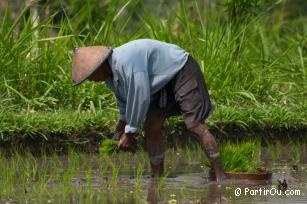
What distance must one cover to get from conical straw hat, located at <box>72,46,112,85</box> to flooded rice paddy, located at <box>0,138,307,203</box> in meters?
0.72

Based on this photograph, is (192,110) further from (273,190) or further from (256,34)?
(256,34)

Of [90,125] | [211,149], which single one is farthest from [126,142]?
[90,125]

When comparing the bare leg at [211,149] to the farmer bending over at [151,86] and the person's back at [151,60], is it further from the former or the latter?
the person's back at [151,60]

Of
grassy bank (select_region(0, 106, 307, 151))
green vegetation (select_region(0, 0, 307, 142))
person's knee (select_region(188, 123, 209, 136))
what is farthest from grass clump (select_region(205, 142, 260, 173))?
green vegetation (select_region(0, 0, 307, 142))

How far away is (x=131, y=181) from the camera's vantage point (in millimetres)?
7137

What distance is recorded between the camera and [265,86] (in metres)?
10.4

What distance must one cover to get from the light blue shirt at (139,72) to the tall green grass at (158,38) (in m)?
2.32

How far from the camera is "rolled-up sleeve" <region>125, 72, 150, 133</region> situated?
6699mm

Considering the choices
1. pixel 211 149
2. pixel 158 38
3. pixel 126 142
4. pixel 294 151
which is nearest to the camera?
pixel 126 142

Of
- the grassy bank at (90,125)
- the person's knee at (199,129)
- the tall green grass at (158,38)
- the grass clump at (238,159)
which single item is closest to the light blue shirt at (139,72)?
the person's knee at (199,129)

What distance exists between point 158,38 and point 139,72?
Answer: 3808mm

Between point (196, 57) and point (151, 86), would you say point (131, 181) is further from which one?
point (196, 57)

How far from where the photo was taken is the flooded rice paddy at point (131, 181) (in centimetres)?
640

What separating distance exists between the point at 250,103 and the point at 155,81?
132 inches
